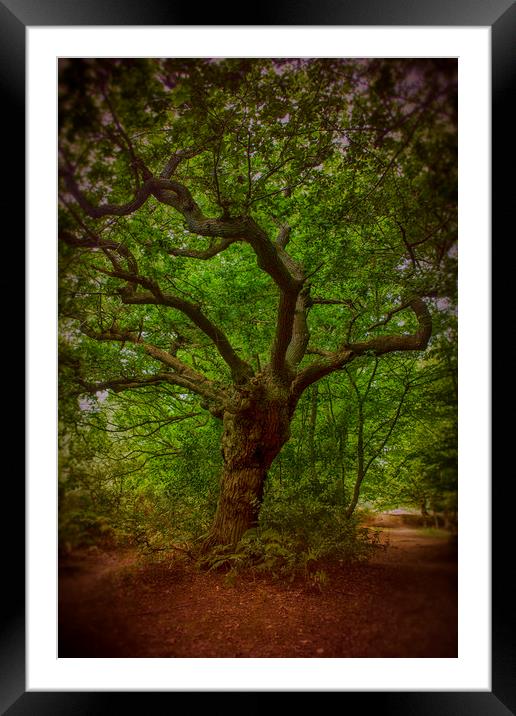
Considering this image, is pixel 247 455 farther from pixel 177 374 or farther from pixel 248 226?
pixel 248 226

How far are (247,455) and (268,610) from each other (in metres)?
1.10

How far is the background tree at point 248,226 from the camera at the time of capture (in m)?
2.46

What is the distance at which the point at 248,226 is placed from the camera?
3.05m

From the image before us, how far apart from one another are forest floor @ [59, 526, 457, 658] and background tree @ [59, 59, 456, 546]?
598 millimetres

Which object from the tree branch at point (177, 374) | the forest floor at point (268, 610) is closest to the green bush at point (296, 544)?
the forest floor at point (268, 610)

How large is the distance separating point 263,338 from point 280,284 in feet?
2.48

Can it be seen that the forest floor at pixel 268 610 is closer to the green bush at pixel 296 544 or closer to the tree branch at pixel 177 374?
the green bush at pixel 296 544

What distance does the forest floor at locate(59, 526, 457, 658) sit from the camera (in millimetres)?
2395
